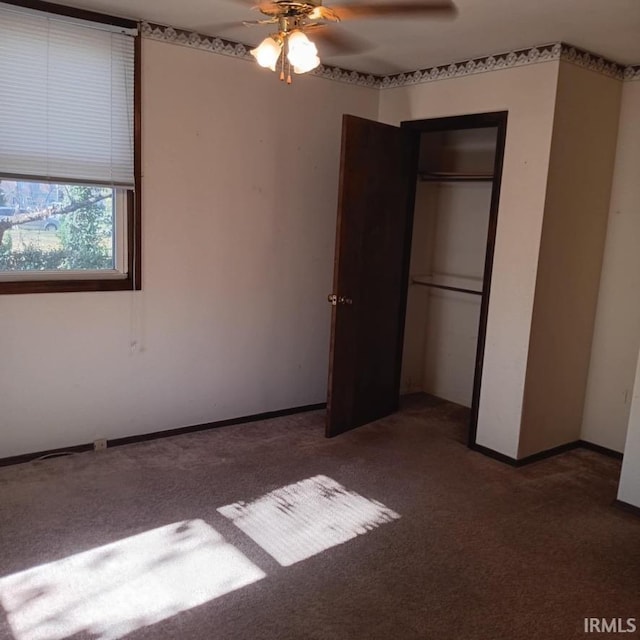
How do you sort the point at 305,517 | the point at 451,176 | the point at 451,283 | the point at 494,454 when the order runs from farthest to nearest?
the point at 451,283, the point at 451,176, the point at 494,454, the point at 305,517

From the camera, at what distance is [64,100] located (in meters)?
3.18

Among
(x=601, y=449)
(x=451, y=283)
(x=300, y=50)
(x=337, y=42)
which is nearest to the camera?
(x=300, y=50)

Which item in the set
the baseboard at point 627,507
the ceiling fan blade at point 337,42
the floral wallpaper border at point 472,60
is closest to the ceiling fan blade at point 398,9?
the ceiling fan blade at point 337,42

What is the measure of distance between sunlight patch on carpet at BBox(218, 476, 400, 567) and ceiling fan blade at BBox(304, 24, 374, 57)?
243 centimetres

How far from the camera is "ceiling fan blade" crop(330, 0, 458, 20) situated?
2.81 m

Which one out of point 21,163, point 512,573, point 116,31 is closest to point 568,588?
point 512,573

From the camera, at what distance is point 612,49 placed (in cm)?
336

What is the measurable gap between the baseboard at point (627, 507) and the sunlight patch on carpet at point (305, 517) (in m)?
1.23

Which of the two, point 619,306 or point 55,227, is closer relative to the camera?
point 55,227

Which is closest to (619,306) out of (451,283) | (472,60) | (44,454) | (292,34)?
(451,283)

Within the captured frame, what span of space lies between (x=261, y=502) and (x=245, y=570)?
0.58 metres

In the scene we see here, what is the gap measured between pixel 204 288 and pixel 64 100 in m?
1.31

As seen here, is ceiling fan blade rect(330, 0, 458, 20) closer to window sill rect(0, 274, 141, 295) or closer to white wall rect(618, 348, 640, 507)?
window sill rect(0, 274, 141, 295)

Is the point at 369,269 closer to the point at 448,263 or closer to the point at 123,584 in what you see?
the point at 448,263
